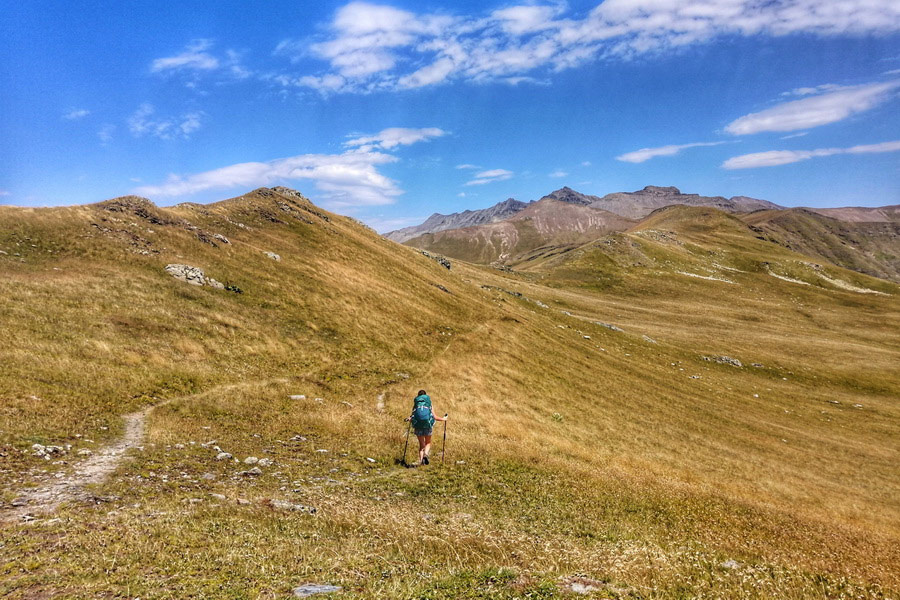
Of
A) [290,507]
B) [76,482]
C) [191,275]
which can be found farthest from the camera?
[191,275]

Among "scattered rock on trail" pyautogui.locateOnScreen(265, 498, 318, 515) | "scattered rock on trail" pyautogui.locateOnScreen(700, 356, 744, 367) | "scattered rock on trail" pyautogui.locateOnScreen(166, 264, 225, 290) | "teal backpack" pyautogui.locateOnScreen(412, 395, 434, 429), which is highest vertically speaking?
"scattered rock on trail" pyautogui.locateOnScreen(166, 264, 225, 290)

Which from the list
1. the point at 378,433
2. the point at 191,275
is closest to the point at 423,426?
the point at 378,433

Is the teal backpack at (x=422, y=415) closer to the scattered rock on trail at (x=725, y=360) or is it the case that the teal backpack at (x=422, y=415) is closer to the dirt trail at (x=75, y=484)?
the dirt trail at (x=75, y=484)

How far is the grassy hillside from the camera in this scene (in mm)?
9523

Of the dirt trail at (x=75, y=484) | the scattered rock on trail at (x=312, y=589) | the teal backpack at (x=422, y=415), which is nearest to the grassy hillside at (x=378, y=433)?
the scattered rock on trail at (x=312, y=589)

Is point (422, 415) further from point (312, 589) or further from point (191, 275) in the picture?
point (191, 275)

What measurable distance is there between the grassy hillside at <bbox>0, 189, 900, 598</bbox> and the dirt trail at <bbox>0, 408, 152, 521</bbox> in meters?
0.43

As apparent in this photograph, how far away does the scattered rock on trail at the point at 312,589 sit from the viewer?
7738mm

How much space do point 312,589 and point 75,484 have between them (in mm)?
10198

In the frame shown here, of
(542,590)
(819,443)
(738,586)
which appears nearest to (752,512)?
(738,586)

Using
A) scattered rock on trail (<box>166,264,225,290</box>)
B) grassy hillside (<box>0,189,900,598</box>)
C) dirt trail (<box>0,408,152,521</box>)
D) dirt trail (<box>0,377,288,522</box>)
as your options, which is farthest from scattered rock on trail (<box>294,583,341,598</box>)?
scattered rock on trail (<box>166,264,225,290</box>)

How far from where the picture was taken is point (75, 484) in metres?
13.1

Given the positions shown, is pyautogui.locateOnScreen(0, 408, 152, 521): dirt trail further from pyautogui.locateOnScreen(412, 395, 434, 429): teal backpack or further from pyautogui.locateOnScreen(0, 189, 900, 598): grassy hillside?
pyautogui.locateOnScreen(412, 395, 434, 429): teal backpack

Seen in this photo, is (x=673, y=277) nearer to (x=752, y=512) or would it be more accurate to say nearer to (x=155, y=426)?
(x=752, y=512)
